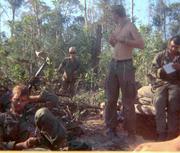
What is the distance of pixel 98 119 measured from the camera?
14.5 feet

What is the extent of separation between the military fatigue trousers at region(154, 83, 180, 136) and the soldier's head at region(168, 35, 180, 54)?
521 mm

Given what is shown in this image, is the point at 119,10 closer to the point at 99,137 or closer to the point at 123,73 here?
the point at 123,73

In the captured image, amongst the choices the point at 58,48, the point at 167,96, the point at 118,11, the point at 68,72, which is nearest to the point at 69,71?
the point at 68,72

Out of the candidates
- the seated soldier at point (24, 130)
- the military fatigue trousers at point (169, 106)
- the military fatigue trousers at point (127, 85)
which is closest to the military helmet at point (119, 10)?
the military fatigue trousers at point (127, 85)

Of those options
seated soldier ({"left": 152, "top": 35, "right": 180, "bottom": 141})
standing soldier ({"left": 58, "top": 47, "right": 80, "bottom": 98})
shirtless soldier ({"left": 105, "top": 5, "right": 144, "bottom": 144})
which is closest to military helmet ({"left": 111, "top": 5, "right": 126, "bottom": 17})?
shirtless soldier ({"left": 105, "top": 5, "right": 144, "bottom": 144})

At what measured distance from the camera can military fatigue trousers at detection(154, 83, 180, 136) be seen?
2998mm

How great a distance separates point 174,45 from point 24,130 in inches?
95.2

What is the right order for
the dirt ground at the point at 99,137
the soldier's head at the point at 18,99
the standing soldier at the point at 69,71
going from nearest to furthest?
the soldier's head at the point at 18,99, the dirt ground at the point at 99,137, the standing soldier at the point at 69,71

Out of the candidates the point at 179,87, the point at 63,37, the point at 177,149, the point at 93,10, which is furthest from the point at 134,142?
the point at 93,10

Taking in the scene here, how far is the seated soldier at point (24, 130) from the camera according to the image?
6.56 feet

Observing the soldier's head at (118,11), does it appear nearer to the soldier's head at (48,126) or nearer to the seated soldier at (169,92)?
the seated soldier at (169,92)

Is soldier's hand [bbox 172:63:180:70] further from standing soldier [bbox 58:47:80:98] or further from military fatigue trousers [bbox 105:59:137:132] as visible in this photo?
standing soldier [bbox 58:47:80:98]

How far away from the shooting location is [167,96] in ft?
10.3

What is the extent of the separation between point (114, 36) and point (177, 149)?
283cm
